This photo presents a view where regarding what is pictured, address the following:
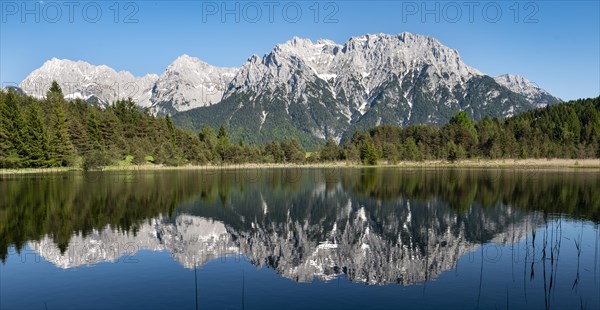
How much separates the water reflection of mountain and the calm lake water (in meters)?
0.18

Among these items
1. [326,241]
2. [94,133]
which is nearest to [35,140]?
[94,133]

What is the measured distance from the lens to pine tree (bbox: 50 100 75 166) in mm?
138500

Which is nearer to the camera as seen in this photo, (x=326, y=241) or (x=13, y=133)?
(x=326, y=241)

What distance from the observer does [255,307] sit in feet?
69.5

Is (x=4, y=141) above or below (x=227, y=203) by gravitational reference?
above

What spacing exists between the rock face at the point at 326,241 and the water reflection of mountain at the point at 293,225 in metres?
0.08

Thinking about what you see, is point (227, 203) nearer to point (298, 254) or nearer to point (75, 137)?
point (298, 254)

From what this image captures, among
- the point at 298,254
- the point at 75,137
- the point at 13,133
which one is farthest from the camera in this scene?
the point at 75,137

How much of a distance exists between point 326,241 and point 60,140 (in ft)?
429

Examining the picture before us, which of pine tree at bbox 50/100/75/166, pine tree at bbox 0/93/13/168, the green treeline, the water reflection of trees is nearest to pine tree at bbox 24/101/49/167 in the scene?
the green treeline

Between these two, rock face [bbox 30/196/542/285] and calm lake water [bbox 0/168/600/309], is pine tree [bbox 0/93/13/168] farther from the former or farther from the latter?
rock face [bbox 30/196/542/285]

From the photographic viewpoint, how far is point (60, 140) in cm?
13988

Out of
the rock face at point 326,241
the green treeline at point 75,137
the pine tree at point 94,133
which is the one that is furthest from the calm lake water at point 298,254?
the pine tree at point 94,133

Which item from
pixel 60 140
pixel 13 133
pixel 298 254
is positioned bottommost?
pixel 298 254
